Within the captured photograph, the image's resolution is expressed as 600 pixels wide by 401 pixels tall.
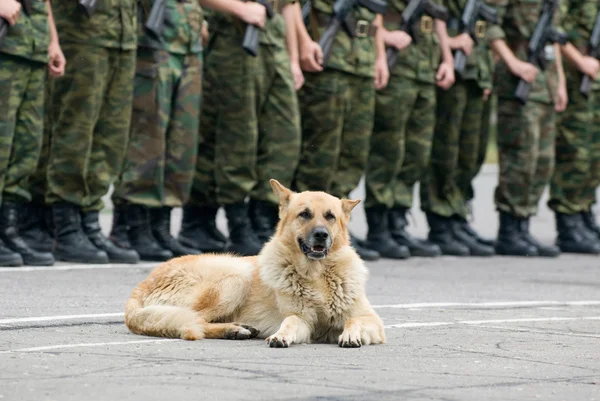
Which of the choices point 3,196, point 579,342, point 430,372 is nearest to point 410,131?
point 3,196

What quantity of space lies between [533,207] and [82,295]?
258 inches

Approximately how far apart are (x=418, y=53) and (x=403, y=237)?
1592mm

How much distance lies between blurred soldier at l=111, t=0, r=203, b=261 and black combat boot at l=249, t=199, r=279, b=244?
91 cm

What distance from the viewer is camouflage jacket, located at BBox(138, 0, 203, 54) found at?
10633mm

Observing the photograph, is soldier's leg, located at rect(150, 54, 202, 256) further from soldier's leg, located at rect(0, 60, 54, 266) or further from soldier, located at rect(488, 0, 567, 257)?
soldier, located at rect(488, 0, 567, 257)

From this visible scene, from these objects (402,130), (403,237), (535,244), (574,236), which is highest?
(402,130)

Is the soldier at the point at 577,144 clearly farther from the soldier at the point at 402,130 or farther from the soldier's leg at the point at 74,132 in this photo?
the soldier's leg at the point at 74,132

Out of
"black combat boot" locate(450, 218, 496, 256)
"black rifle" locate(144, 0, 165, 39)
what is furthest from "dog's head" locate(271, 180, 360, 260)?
"black combat boot" locate(450, 218, 496, 256)

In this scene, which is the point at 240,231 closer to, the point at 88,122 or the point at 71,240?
the point at 71,240

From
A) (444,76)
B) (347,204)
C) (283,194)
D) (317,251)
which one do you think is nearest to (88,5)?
(283,194)

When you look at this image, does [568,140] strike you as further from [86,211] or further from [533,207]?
[86,211]

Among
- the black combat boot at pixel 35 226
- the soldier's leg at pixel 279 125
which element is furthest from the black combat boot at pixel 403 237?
the black combat boot at pixel 35 226

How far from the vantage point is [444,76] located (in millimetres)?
13062

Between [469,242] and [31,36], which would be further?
[469,242]
